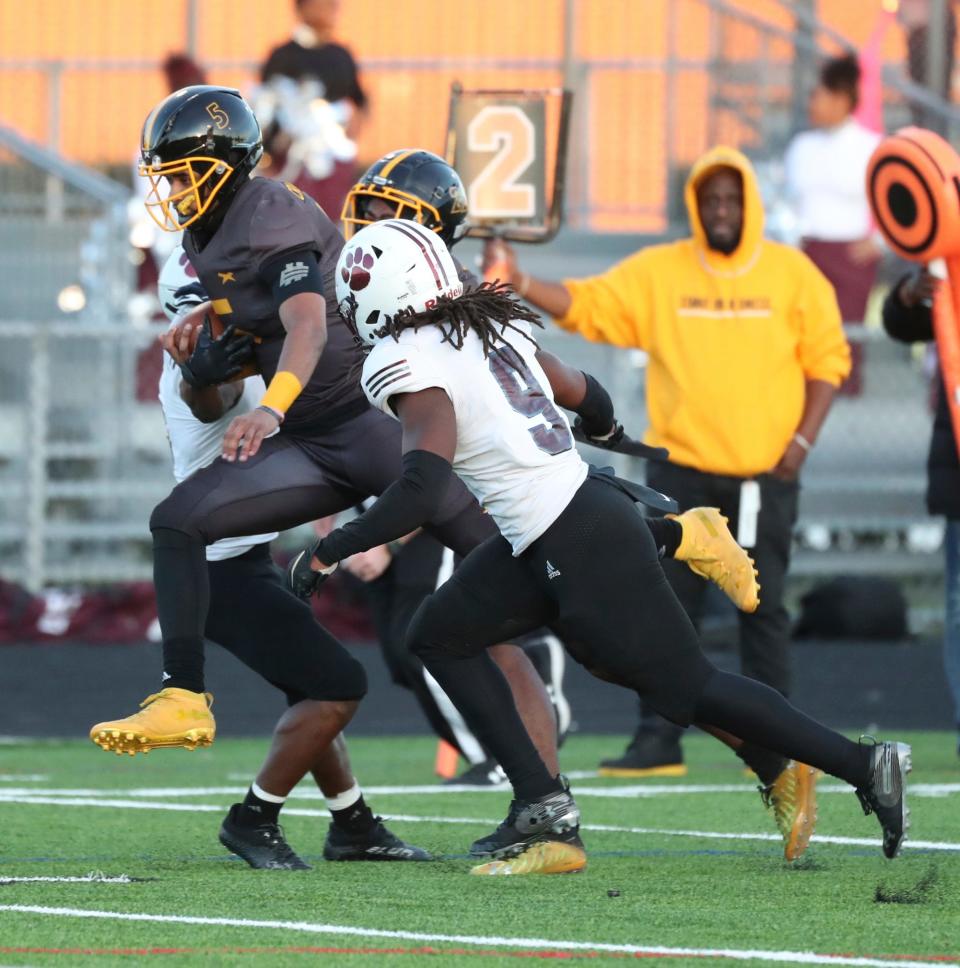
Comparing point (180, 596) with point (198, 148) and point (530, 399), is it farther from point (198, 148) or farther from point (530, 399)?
point (198, 148)

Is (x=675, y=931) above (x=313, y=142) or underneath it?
underneath

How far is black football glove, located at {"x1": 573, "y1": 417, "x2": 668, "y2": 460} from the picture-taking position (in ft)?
21.0

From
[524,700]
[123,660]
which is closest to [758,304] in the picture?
[524,700]

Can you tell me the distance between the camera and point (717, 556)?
607 cm

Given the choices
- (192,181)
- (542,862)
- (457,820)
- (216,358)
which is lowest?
(457,820)

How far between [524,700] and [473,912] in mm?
1278

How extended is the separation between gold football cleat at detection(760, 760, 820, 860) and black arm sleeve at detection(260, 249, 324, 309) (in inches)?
71.3

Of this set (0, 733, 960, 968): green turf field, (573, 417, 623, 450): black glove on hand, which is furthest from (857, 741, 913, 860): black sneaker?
(573, 417, 623, 450): black glove on hand

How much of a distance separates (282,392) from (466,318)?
524mm

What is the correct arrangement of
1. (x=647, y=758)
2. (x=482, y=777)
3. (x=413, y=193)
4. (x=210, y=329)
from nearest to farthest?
(x=210, y=329), (x=413, y=193), (x=482, y=777), (x=647, y=758)

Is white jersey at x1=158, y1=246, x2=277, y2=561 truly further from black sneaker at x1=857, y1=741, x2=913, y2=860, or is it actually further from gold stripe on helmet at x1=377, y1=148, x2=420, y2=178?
black sneaker at x1=857, y1=741, x2=913, y2=860

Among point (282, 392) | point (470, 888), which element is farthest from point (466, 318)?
point (470, 888)

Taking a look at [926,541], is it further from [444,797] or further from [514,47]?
[444,797]

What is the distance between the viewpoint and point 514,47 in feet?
49.8
